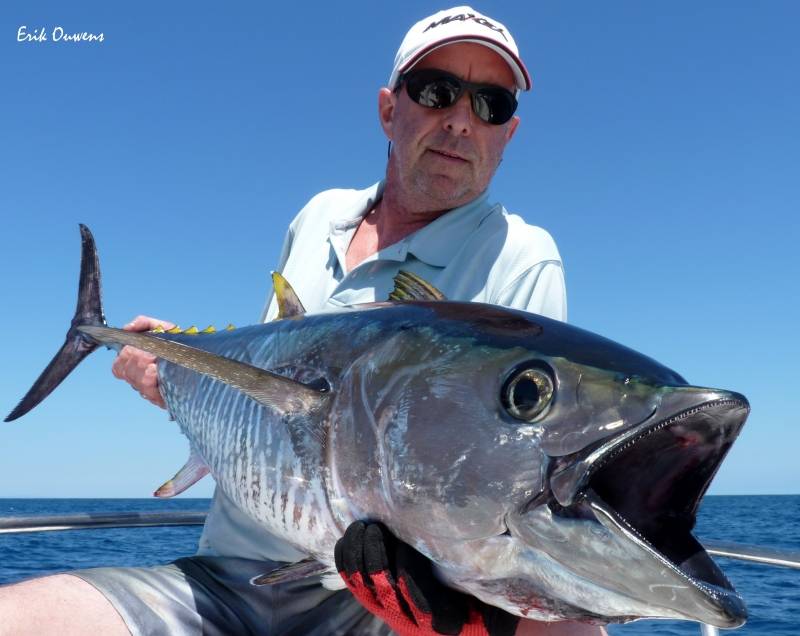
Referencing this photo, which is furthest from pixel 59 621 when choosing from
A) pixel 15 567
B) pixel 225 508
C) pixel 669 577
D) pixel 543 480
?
pixel 15 567

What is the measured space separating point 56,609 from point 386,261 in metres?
1.56

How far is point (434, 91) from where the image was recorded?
3029 millimetres

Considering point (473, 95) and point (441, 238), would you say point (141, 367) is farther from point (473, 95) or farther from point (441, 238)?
point (473, 95)

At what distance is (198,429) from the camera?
2.49 metres

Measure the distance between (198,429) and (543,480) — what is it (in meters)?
1.47

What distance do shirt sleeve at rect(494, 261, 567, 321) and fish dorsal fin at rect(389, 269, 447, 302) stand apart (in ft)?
1.92

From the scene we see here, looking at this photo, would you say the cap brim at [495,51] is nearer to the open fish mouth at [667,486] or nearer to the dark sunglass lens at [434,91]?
the dark sunglass lens at [434,91]

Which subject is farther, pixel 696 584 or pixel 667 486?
pixel 667 486

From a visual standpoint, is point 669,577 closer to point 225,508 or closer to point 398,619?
point 398,619

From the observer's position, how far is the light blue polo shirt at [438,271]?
2654mm

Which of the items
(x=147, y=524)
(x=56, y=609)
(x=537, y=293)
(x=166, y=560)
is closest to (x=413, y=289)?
(x=537, y=293)

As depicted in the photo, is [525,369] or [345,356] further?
[345,356]

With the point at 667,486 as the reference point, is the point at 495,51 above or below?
above

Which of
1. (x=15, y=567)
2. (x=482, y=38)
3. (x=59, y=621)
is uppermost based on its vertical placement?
(x=482, y=38)
